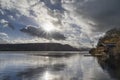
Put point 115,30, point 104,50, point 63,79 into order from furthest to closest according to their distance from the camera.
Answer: point 115,30 → point 104,50 → point 63,79

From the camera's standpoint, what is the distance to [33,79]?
43562 millimetres

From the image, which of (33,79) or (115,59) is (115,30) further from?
(33,79)

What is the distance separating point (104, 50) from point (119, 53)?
5747 centimetres

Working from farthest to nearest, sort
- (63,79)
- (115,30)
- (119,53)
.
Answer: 1. (115,30)
2. (119,53)
3. (63,79)

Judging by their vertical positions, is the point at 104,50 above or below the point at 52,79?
above

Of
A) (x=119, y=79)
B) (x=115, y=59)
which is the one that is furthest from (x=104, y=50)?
(x=119, y=79)

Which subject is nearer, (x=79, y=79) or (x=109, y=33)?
(x=79, y=79)

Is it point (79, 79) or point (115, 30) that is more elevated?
point (115, 30)

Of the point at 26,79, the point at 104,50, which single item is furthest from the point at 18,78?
the point at 104,50

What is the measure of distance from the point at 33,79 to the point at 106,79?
1264cm

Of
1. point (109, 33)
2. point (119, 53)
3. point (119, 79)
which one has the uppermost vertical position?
point (109, 33)

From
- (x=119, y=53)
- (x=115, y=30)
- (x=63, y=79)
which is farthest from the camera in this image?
(x=115, y=30)

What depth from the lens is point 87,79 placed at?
43719 mm

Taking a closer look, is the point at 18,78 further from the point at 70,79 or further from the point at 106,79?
the point at 106,79
